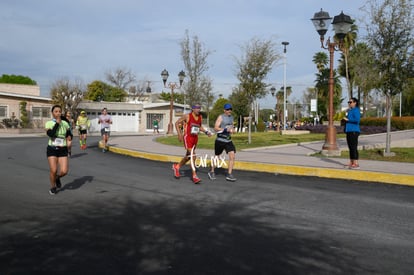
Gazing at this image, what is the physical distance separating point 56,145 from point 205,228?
11.9 feet

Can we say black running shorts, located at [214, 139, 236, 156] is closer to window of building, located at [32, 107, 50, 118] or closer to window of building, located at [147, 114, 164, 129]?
window of building, located at [32, 107, 50, 118]

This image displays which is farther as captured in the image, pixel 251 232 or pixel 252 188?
pixel 252 188

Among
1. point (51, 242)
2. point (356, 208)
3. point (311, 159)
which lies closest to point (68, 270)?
point (51, 242)

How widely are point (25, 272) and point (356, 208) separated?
4845 mm

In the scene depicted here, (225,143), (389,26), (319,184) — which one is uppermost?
(389,26)

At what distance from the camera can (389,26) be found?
488 inches

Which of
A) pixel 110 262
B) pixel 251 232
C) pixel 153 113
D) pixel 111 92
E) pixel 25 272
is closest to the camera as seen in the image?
pixel 25 272

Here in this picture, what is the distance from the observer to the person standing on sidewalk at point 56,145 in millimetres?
7346

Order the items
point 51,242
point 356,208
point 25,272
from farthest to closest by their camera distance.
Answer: point 356,208 → point 51,242 → point 25,272

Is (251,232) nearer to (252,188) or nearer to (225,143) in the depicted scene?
(252,188)

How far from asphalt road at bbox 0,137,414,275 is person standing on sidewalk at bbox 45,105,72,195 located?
44 cm

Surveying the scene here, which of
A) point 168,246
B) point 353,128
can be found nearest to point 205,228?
point 168,246

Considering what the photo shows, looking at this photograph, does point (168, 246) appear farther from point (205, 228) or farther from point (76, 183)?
point (76, 183)

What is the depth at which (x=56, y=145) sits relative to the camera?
7.40m
